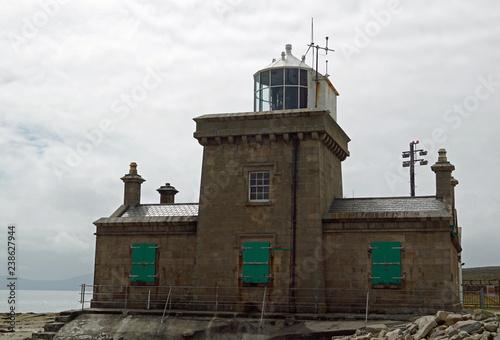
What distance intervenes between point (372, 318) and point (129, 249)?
9.27 m

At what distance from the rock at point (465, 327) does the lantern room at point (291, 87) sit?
33.9ft

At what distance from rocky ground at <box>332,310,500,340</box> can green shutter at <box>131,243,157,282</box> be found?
788 centimetres

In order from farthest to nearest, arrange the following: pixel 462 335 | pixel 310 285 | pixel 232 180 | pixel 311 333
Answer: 1. pixel 232 180
2. pixel 310 285
3. pixel 311 333
4. pixel 462 335

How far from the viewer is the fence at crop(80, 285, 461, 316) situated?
764 inches

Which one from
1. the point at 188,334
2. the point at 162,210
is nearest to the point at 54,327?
the point at 188,334

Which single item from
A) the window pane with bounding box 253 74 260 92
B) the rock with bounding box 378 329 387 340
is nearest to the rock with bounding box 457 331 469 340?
the rock with bounding box 378 329 387 340

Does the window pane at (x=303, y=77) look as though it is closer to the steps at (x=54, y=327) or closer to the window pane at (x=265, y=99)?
the window pane at (x=265, y=99)

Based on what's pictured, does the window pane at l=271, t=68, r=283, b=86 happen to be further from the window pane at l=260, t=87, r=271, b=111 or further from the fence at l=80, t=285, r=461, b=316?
the fence at l=80, t=285, r=461, b=316

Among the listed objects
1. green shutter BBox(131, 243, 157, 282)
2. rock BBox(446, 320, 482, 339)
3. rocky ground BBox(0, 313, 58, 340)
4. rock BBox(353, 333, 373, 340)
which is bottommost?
rocky ground BBox(0, 313, 58, 340)

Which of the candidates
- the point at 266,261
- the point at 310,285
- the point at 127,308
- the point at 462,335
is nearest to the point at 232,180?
the point at 266,261

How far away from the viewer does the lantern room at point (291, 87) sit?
22.7 meters

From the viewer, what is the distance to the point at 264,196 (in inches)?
840

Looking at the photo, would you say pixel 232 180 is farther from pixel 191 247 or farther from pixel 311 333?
pixel 311 333

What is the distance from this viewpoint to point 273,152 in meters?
21.4
